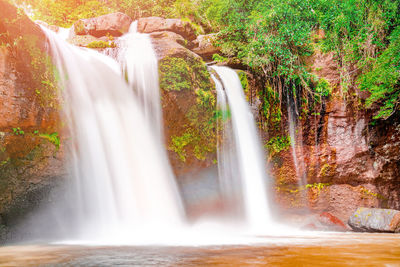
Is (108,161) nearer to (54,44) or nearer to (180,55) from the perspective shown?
(54,44)

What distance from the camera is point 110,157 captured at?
6.69m

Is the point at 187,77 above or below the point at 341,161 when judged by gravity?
above

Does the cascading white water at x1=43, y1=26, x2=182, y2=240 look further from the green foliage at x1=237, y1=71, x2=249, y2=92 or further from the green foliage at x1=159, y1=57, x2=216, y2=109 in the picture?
the green foliage at x1=237, y1=71, x2=249, y2=92

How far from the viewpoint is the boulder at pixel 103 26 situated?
1229 cm

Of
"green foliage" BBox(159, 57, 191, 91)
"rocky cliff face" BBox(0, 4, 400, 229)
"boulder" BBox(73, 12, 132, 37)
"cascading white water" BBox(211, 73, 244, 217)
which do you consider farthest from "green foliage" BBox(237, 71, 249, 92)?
"boulder" BBox(73, 12, 132, 37)

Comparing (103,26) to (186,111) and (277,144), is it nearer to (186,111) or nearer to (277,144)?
(186,111)

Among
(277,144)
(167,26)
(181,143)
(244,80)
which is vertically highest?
(167,26)

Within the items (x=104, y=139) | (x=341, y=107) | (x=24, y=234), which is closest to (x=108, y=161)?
(x=104, y=139)

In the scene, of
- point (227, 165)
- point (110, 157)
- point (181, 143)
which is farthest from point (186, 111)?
point (110, 157)

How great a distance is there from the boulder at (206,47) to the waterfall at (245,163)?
10.6 feet

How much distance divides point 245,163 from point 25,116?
18.6 ft

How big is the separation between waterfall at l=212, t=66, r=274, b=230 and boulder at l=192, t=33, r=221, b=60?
10.6 feet

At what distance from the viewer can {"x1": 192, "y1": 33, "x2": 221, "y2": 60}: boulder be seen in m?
11.9

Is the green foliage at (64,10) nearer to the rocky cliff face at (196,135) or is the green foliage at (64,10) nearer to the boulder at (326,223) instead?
the rocky cliff face at (196,135)
